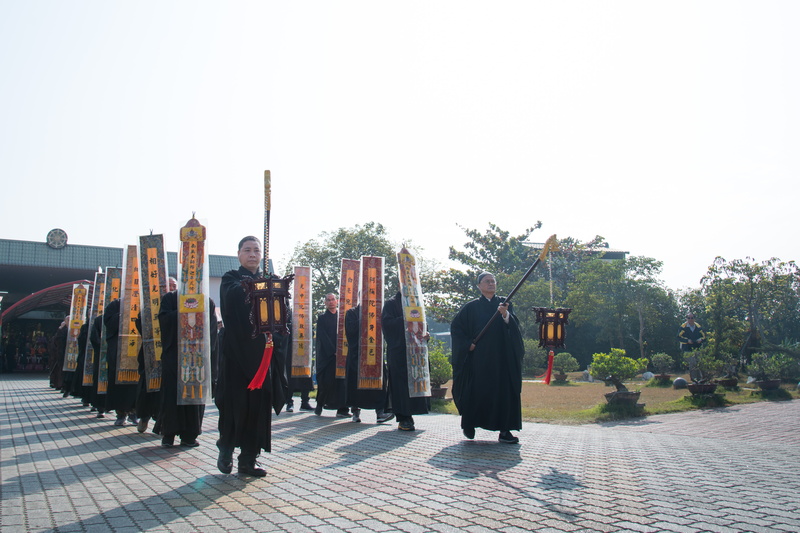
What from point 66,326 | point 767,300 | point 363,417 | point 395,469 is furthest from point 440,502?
point 767,300

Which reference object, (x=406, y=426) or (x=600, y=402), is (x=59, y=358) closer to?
(x=406, y=426)

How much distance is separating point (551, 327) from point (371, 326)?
427 cm

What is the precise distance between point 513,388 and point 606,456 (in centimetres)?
141

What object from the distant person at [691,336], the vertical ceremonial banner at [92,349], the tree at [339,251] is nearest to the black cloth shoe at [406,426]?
the vertical ceremonial banner at [92,349]

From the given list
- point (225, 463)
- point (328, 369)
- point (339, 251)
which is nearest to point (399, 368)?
point (328, 369)

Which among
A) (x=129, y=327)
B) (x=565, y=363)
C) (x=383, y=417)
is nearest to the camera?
(x=129, y=327)

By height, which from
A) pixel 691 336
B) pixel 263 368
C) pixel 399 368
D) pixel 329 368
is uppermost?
pixel 691 336

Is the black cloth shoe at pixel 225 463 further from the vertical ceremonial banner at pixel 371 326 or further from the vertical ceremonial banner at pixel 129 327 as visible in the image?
the vertical ceremonial banner at pixel 371 326

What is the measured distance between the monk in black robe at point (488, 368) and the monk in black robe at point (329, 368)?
3.87 m

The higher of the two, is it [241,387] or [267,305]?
[267,305]

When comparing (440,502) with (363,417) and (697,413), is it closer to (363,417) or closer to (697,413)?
(363,417)

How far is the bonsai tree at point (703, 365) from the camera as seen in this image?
1262 cm

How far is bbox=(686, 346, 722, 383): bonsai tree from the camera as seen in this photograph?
1262cm

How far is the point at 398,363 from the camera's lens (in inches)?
377
